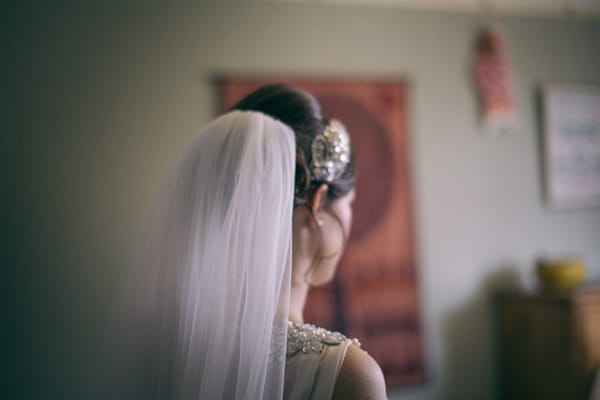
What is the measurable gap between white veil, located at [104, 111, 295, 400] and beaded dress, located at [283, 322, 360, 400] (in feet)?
0.09

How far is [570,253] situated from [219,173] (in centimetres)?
275

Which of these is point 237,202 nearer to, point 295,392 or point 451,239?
point 295,392

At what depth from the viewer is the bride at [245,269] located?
86 cm

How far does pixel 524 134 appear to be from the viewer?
297 centimetres

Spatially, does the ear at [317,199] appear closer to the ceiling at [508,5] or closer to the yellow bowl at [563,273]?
the ceiling at [508,5]

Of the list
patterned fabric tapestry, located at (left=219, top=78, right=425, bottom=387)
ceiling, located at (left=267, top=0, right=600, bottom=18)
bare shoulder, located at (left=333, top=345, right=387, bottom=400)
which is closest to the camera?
bare shoulder, located at (left=333, top=345, right=387, bottom=400)

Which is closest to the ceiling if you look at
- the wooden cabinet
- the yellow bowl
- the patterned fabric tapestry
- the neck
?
the patterned fabric tapestry

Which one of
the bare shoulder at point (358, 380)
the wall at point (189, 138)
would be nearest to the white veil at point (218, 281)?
the bare shoulder at point (358, 380)

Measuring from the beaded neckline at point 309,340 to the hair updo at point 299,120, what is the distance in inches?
9.7

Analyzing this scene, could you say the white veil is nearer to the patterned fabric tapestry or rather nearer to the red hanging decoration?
the patterned fabric tapestry

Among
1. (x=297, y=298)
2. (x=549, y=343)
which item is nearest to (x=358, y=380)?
(x=297, y=298)

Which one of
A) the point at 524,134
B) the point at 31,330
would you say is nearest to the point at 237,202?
the point at 31,330

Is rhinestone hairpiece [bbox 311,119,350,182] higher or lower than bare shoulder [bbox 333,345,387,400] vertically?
higher

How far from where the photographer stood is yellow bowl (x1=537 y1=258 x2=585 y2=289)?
263cm
